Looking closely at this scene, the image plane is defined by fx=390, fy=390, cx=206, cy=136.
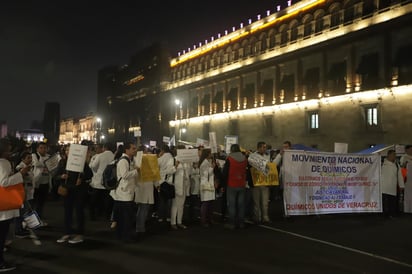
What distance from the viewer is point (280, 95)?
41.6 meters

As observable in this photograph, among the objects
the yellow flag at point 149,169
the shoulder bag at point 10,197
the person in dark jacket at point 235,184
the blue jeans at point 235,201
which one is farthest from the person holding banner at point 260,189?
the shoulder bag at point 10,197

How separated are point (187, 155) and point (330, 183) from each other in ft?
13.2

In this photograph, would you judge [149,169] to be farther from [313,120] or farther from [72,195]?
[313,120]

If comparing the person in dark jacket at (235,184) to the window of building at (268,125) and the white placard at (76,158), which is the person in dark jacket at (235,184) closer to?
the white placard at (76,158)

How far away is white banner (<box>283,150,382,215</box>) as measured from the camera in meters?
10.1

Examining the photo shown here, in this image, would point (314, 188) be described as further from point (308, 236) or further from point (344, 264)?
point (344, 264)

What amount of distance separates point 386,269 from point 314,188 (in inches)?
163

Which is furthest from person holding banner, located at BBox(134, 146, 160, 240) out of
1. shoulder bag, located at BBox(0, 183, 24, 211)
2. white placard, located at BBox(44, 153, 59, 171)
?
shoulder bag, located at BBox(0, 183, 24, 211)

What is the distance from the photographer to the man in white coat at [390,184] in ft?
37.0

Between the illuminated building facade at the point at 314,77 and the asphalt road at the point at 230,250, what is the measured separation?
22779 mm

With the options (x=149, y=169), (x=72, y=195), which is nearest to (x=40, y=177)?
(x=72, y=195)

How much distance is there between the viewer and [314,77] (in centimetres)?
3706

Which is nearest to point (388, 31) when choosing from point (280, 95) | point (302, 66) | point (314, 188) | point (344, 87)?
point (344, 87)

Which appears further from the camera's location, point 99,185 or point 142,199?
point 99,185
